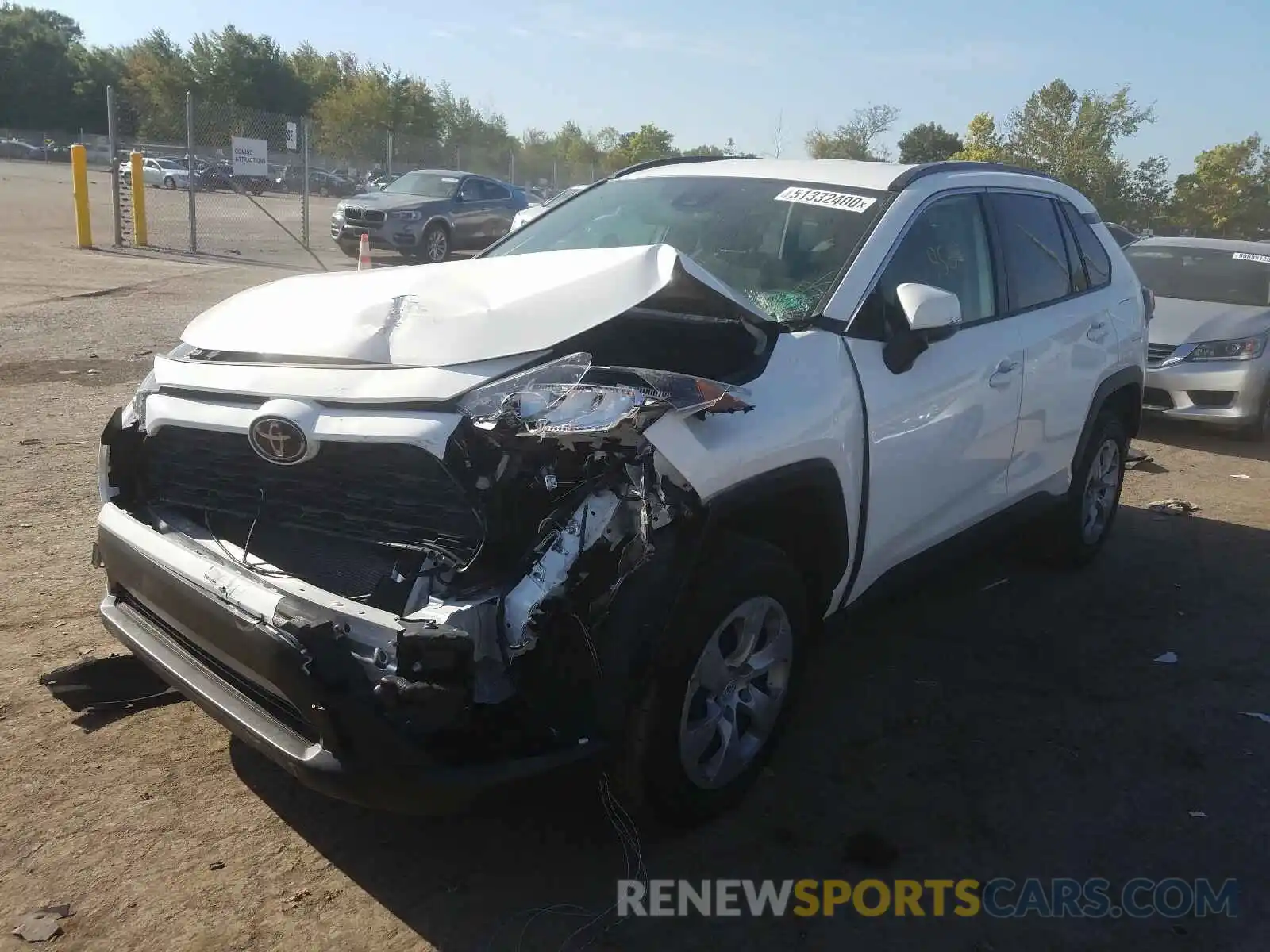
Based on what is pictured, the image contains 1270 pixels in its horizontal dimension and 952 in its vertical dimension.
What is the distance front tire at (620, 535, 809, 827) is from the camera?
8.71 ft

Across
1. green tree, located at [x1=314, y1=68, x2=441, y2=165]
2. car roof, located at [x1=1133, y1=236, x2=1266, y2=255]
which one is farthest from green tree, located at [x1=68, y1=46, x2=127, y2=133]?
car roof, located at [x1=1133, y1=236, x2=1266, y2=255]

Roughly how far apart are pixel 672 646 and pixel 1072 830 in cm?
150

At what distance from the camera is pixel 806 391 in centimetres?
310

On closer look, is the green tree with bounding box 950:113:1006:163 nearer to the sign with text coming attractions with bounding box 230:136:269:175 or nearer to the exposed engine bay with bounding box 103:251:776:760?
the sign with text coming attractions with bounding box 230:136:269:175

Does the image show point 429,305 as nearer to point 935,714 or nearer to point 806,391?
point 806,391

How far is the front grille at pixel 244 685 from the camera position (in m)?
2.53

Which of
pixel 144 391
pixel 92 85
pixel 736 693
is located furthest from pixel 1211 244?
pixel 92 85

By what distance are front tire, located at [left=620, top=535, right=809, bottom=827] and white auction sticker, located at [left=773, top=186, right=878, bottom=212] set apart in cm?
147

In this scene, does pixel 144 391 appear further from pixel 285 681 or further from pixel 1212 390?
pixel 1212 390

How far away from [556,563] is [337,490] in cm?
67

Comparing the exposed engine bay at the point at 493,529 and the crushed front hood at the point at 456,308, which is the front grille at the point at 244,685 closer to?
the exposed engine bay at the point at 493,529

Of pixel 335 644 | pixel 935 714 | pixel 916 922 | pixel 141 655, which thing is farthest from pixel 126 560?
pixel 935 714
